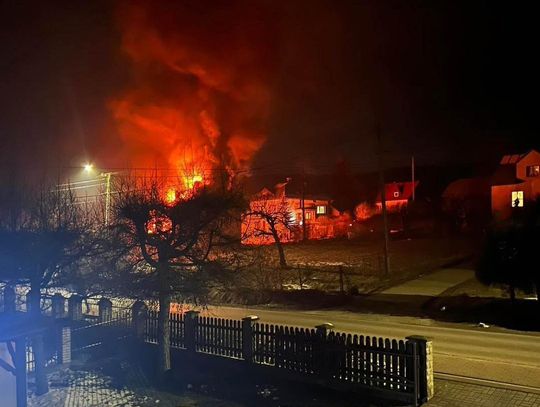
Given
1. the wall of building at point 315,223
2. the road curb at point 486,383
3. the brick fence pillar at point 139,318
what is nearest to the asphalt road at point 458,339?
the road curb at point 486,383

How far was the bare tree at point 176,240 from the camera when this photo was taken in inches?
444

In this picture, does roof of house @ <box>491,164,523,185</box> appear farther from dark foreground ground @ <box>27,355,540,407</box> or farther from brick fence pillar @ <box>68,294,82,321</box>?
dark foreground ground @ <box>27,355,540,407</box>

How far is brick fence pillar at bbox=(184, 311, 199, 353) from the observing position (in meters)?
13.2

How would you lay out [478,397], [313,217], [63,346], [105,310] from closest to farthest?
1. [478,397]
2. [63,346]
3. [105,310]
4. [313,217]

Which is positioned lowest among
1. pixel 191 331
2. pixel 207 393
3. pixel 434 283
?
pixel 434 283

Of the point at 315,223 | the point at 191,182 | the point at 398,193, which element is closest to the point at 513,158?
the point at 398,193

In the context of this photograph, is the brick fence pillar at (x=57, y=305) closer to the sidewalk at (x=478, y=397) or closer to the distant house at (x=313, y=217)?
the sidewalk at (x=478, y=397)

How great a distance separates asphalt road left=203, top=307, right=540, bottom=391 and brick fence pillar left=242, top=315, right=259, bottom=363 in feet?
13.3

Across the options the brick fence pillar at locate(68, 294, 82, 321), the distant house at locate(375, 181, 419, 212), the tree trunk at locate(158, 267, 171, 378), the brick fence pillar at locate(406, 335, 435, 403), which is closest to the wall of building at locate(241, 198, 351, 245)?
the distant house at locate(375, 181, 419, 212)

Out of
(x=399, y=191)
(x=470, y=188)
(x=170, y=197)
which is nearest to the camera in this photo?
(x=170, y=197)

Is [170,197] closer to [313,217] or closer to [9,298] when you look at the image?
[9,298]

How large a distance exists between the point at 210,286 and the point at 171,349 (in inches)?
125

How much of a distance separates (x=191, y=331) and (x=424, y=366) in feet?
20.2

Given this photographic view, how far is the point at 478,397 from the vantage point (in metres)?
9.34
